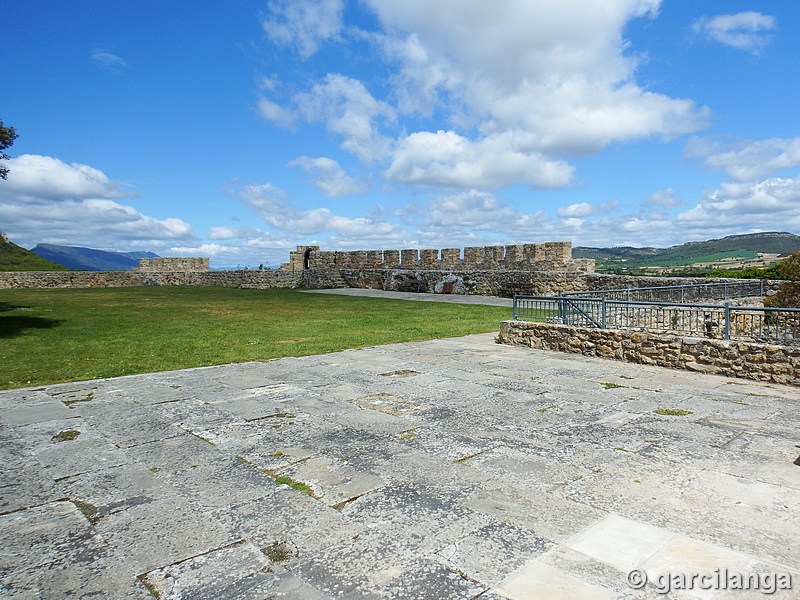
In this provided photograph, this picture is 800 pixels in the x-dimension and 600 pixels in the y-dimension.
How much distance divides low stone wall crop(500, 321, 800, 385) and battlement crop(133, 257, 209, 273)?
2639 cm

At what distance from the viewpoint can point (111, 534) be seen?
2.94 meters

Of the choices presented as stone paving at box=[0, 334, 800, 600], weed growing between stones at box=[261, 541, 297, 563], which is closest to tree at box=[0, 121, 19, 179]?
stone paving at box=[0, 334, 800, 600]

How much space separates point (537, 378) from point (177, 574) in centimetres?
549

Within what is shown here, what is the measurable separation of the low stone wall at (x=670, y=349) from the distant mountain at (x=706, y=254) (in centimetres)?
1449

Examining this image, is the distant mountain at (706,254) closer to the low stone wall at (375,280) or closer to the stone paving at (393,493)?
the low stone wall at (375,280)

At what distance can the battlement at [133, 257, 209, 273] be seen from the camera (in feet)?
104

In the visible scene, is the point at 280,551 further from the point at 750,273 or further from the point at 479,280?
the point at 750,273

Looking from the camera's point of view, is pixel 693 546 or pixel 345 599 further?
pixel 693 546

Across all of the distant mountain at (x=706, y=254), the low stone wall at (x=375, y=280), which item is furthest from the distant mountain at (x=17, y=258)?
the distant mountain at (x=706, y=254)

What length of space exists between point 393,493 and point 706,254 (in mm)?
37503

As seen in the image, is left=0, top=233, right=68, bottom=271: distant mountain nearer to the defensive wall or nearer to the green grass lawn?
the defensive wall

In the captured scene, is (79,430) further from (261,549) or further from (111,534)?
(261,549)

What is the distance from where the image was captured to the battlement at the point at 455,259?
19.5 m

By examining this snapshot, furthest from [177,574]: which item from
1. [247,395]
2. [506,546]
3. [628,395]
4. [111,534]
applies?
[628,395]
